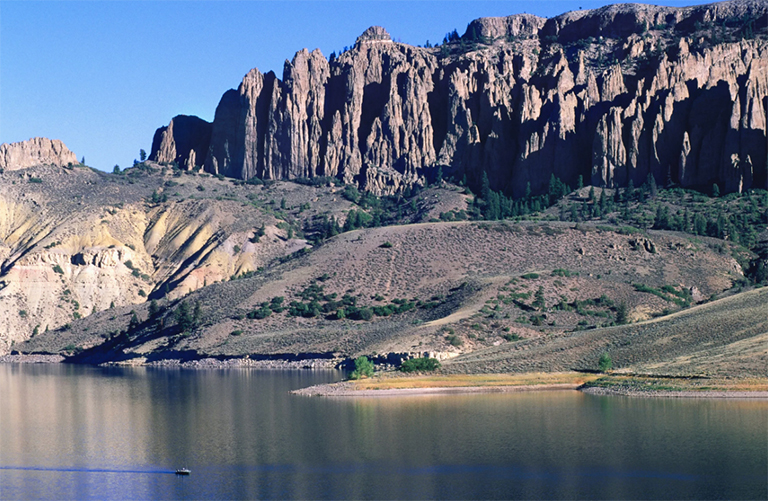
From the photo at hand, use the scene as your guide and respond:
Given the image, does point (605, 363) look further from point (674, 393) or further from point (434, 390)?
point (434, 390)

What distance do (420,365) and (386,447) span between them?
3506 centimetres

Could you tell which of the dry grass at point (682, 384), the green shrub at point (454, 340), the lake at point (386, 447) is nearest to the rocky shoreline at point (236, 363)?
the green shrub at point (454, 340)

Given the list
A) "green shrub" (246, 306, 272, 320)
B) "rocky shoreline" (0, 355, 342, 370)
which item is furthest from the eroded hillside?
"rocky shoreline" (0, 355, 342, 370)

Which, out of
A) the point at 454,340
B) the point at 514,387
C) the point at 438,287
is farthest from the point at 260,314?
the point at 514,387

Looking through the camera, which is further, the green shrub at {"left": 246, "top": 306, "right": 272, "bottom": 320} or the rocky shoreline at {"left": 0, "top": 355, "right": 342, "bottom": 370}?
the green shrub at {"left": 246, "top": 306, "right": 272, "bottom": 320}

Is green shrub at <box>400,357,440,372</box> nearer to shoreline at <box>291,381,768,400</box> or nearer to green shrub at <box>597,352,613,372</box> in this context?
shoreline at <box>291,381,768,400</box>

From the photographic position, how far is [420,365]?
298 feet

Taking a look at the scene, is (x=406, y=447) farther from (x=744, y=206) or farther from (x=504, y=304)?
(x=744, y=206)

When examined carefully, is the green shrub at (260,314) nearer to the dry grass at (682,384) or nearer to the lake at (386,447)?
the lake at (386,447)

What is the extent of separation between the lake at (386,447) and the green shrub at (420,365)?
11603 millimetres

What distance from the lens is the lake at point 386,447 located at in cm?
4666

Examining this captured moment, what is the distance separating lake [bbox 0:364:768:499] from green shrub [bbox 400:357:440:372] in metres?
11.6

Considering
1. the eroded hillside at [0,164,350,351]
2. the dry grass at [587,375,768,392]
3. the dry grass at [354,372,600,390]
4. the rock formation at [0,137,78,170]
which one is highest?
the rock formation at [0,137,78,170]

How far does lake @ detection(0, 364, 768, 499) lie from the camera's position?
46656mm
